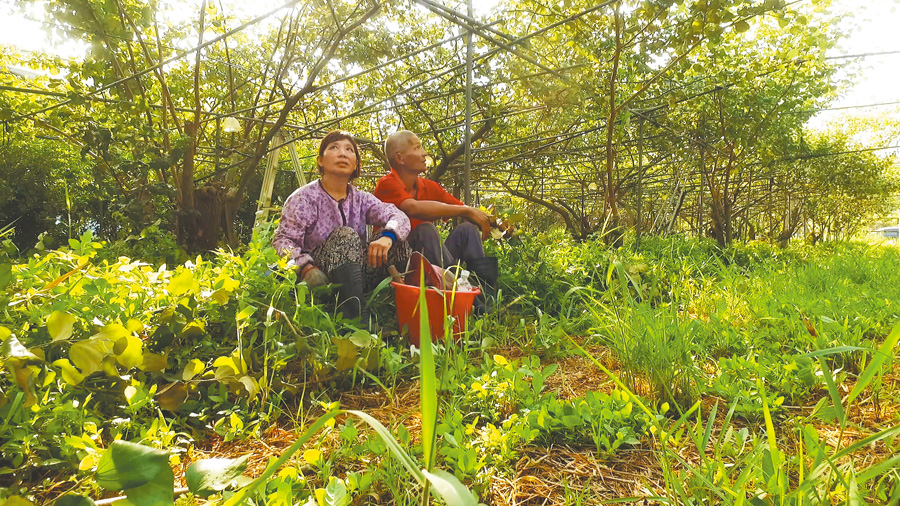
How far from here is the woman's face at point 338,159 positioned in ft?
8.84

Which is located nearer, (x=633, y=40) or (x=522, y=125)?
(x=633, y=40)

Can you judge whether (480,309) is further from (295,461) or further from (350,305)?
(295,461)

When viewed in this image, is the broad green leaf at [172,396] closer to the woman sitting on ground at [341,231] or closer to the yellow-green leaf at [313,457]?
the yellow-green leaf at [313,457]

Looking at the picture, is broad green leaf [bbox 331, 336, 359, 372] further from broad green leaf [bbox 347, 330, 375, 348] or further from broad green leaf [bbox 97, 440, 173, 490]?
broad green leaf [bbox 97, 440, 173, 490]

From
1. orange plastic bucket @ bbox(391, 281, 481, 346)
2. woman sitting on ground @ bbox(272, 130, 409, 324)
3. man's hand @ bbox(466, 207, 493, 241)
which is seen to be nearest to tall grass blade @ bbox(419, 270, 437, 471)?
orange plastic bucket @ bbox(391, 281, 481, 346)

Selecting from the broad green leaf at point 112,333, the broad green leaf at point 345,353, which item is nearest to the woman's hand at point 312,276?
the broad green leaf at point 345,353

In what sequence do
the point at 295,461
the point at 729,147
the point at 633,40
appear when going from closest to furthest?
the point at 295,461 < the point at 633,40 < the point at 729,147

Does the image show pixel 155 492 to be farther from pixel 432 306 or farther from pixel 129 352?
pixel 432 306

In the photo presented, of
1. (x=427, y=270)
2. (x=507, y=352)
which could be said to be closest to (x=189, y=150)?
(x=427, y=270)

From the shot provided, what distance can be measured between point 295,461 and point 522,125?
7776 mm

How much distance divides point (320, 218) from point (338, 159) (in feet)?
1.13

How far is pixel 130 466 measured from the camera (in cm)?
73

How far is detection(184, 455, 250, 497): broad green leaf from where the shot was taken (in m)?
0.81

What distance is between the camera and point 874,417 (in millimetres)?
1365
